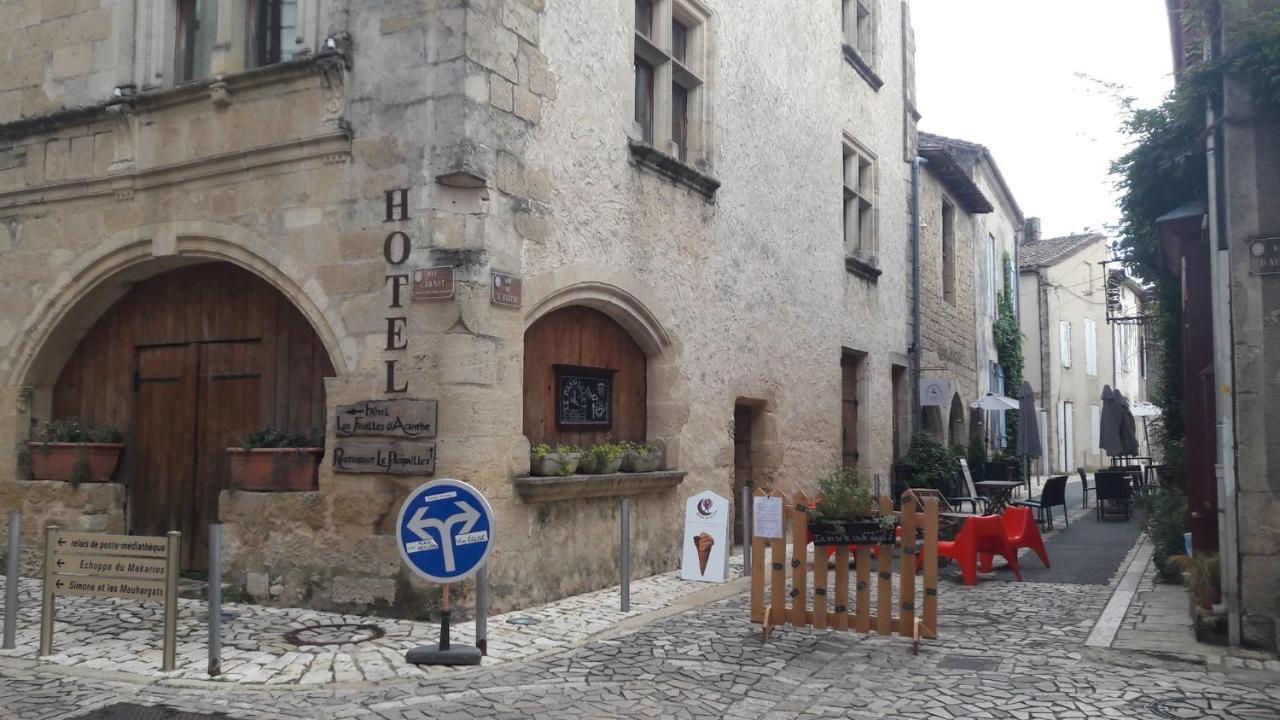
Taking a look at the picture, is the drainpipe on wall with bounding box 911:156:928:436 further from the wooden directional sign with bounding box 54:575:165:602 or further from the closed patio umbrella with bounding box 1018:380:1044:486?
the wooden directional sign with bounding box 54:575:165:602

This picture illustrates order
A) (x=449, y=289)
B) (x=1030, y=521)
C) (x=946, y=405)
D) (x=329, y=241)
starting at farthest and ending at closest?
(x=946, y=405) < (x=1030, y=521) < (x=329, y=241) < (x=449, y=289)

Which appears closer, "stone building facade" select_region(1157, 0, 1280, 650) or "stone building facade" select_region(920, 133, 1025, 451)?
"stone building facade" select_region(1157, 0, 1280, 650)

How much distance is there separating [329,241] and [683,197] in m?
→ 3.53

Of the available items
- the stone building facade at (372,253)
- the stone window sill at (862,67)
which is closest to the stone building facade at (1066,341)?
the stone window sill at (862,67)

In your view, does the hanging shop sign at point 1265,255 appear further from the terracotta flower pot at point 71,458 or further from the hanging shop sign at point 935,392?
the hanging shop sign at point 935,392

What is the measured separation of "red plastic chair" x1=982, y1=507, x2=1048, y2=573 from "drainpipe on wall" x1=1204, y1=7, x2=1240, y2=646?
109 inches

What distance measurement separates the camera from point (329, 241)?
729cm

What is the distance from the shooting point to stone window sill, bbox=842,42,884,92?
45.7 feet

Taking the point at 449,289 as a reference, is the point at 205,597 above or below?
below

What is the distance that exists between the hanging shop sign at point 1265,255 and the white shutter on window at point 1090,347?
26.9 m

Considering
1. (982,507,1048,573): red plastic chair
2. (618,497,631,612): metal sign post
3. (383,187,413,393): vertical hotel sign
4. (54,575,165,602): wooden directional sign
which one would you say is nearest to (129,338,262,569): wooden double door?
(383,187,413,393): vertical hotel sign

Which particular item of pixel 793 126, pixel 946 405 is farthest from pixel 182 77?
pixel 946 405

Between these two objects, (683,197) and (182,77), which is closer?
(182,77)

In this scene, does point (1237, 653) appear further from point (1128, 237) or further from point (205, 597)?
point (205, 597)
